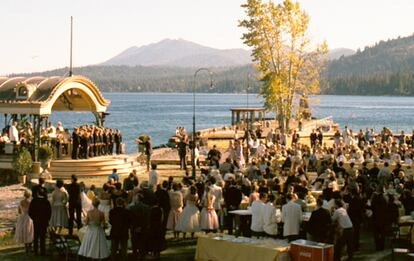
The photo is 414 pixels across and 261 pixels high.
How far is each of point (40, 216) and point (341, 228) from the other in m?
6.55

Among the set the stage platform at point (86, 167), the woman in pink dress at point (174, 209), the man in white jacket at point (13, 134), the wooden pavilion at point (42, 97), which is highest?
the wooden pavilion at point (42, 97)

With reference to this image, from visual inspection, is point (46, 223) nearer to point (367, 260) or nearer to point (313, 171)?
point (367, 260)

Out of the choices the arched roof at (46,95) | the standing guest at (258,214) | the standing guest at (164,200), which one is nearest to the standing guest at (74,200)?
the standing guest at (164,200)

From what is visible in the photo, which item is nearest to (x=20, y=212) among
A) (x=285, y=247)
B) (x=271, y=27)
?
(x=285, y=247)

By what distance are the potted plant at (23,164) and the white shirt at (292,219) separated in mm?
15300

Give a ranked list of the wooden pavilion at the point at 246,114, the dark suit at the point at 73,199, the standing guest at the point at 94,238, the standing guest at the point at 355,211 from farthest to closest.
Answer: the wooden pavilion at the point at 246,114 → the dark suit at the point at 73,199 → the standing guest at the point at 355,211 → the standing guest at the point at 94,238

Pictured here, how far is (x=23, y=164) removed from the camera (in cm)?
2702

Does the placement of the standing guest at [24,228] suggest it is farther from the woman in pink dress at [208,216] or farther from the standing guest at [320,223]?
the standing guest at [320,223]

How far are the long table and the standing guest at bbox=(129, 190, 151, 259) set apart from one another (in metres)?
1.21

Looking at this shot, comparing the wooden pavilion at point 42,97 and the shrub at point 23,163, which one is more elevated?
the wooden pavilion at point 42,97

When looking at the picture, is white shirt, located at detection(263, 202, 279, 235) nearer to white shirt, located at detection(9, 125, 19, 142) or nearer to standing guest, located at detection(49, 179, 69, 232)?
standing guest, located at detection(49, 179, 69, 232)

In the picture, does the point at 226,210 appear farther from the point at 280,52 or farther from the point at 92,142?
the point at 280,52

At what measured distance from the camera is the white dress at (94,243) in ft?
44.7

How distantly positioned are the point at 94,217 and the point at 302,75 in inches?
1468
